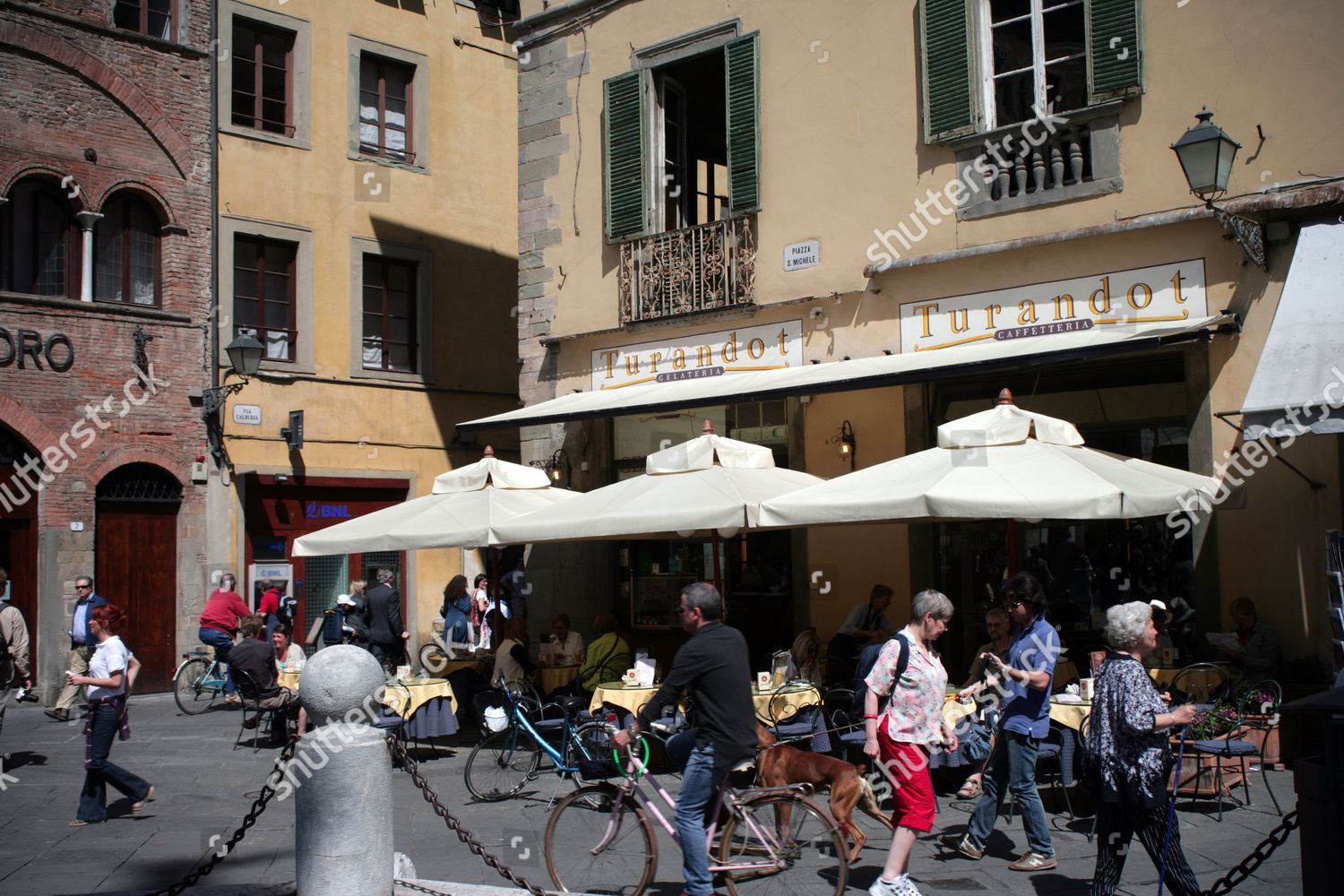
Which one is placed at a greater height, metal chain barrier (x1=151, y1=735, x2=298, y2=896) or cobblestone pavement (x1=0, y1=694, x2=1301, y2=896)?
metal chain barrier (x1=151, y1=735, x2=298, y2=896)

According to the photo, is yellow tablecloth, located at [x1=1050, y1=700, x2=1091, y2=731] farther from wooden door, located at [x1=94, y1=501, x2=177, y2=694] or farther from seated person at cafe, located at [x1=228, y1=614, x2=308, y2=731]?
wooden door, located at [x1=94, y1=501, x2=177, y2=694]

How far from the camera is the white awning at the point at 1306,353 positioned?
7.80 m

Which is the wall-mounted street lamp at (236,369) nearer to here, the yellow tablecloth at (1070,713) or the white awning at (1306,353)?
the yellow tablecloth at (1070,713)

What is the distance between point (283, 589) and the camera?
17.3 metres

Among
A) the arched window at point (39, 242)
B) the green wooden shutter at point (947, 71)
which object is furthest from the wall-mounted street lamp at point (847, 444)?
the arched window at point (39, 242)

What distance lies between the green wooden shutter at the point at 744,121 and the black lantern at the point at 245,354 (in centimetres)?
641

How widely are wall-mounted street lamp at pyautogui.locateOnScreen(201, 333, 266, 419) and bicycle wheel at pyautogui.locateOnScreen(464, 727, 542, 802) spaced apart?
8162mm

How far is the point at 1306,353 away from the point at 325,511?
13505 millimetres

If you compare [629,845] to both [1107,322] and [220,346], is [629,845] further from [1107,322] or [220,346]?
[220,346]

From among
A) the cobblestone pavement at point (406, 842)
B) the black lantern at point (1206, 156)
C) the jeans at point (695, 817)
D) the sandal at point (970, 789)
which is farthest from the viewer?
the black lantern at point (1206, 156)

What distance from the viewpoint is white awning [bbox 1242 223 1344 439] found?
25.6 feet

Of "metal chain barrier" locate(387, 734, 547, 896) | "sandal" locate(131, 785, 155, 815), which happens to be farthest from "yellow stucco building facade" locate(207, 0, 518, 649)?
"metal chain barrier" locate(387, 734, 547, 896)

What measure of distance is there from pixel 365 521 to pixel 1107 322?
6.71m

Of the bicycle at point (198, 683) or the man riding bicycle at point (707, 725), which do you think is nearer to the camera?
the man riding bicycle at point (707, 725)
